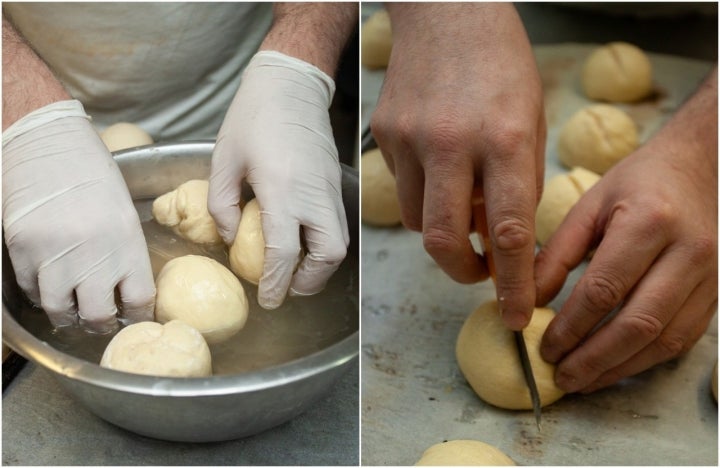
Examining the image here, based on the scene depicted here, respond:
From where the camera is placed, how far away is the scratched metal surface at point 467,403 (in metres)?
1.02

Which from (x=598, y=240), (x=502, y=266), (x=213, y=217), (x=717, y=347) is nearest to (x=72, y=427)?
(x=213, y=217)

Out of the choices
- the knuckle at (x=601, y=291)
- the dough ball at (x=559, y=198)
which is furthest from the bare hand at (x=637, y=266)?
the dough ball at (x=559, y=198)

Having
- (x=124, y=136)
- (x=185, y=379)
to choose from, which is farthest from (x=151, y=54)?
(x=185, y=379)

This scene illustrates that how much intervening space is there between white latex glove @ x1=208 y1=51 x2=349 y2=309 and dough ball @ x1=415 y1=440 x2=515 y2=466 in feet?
0.92

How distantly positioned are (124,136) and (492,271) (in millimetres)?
634

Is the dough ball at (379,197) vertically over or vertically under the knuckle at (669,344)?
under

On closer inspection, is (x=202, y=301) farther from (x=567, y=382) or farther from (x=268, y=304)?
(x=567, y=382)

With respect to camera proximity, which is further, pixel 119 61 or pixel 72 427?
pixel 119 61

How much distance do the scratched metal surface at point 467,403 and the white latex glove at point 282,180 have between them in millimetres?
250

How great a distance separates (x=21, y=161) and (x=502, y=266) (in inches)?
25.4

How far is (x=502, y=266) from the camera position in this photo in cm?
93

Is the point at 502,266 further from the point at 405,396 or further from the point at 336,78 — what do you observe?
the point at 336,78

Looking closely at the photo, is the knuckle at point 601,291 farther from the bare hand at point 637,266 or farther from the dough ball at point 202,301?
the dough ball at point 202,301

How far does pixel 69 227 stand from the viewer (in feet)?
2.84
